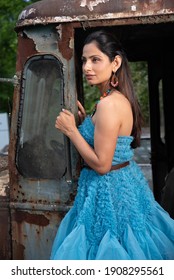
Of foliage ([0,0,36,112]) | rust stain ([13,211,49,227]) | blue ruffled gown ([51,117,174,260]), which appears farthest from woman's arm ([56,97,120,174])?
foliage ([0,0,36,112])

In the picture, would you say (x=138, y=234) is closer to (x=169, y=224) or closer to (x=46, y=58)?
(x=169, y=224)

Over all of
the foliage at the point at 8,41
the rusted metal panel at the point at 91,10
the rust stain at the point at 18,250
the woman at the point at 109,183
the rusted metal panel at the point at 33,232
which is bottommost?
the rust stain at the point at 18,250

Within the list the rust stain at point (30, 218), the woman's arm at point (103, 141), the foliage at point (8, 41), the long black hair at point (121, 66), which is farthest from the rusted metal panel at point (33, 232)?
the foliage at point (8, 41)

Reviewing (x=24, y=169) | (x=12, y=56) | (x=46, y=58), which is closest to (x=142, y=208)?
(x=24, y=169)

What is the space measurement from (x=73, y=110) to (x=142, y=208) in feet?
2.41

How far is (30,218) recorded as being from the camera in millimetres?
3008

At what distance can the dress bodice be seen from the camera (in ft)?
7.99

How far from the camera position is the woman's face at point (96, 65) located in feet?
7.97

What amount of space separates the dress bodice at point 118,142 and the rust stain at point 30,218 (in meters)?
0.77

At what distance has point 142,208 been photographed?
2.58m

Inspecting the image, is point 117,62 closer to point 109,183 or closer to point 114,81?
point 114,81

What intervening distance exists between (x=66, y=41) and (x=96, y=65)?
490 millimetres

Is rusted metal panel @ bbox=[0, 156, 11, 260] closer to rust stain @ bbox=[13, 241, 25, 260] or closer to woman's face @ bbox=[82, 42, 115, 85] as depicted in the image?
rust stain @ bbox=[13, 241, 25, 260]

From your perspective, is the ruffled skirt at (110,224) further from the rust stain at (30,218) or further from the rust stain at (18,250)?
the rust stain at (18,250)
